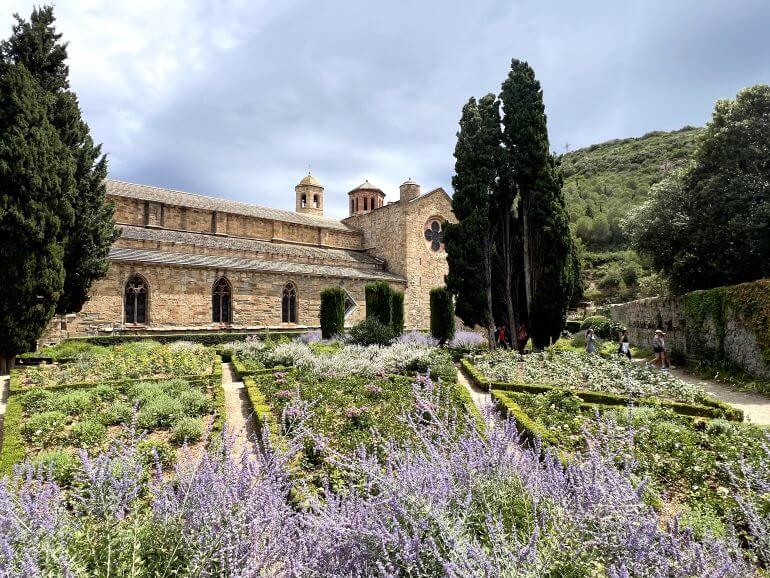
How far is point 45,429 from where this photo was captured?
20.0 feet

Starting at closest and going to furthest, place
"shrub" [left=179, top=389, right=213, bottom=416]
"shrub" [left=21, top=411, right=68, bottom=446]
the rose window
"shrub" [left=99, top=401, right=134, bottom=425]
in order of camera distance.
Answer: "shrub" [left=21, top=411, right=68, bottom=446] → "shrub" [left=99, top=401, right=134, bottom=425] → "shrub" [left=179, top=389, right=213, bottom=416] → the rose window

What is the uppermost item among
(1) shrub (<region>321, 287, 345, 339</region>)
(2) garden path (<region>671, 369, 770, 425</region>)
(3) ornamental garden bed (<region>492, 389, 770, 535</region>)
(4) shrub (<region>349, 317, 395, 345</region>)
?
(1) shrub (<region>321, 287, 345, 339</region>)

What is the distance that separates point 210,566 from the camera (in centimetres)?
233

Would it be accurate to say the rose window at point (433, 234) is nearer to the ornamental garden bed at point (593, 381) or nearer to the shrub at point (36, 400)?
the ornamental garden bed at point (593, 381)

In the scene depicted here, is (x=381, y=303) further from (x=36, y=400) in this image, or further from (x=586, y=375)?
(x=36, y=400)

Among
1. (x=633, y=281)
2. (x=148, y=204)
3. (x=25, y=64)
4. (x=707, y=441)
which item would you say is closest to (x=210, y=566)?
(x=707, y=441)

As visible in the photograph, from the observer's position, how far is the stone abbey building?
58.2 feet

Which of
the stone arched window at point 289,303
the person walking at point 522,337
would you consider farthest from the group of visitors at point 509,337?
the stone arched window at point 289,303

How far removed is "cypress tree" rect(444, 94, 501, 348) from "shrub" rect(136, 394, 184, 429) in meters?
10.1

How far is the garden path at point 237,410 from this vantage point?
238 inches

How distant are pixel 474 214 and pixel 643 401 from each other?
8434 millimetres

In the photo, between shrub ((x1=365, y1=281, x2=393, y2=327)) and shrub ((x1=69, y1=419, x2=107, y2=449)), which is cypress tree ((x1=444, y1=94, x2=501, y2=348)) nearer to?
shrub ((x1=365, y1=281, x2=393, y2=327))

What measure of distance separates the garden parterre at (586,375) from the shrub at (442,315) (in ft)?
14.6

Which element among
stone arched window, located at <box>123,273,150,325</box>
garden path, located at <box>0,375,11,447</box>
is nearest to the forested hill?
stone arched window, located at <box>123,273,150,325</box>
